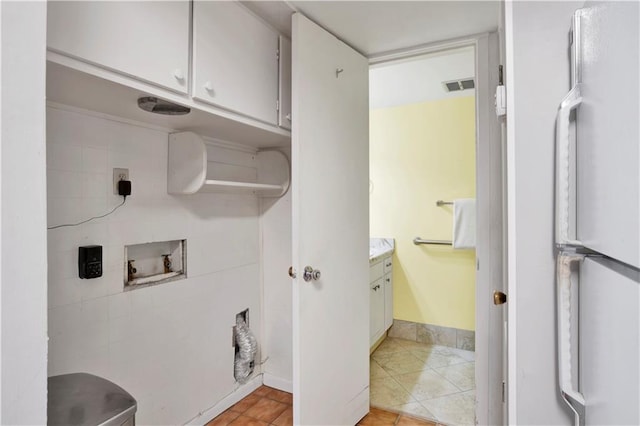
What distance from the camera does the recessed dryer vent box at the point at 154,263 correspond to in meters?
1.57

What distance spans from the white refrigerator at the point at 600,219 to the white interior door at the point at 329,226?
3.26 feet

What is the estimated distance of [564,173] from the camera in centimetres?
72

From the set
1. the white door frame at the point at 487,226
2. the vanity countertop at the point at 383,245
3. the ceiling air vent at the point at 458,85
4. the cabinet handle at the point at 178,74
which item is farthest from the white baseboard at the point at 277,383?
the ceiling air vent at the point at 458,85

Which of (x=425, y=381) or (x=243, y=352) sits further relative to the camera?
(x=425, y=381)

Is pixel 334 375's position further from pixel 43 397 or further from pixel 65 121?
pixel 65 121

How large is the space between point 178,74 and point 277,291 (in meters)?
1.51

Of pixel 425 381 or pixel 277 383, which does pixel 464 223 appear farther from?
pixel 277 383

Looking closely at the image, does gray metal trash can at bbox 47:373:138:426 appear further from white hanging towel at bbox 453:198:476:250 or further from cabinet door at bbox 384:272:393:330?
white hanging towel at bbox 453:198:476:250

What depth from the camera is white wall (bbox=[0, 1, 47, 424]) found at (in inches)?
20.7

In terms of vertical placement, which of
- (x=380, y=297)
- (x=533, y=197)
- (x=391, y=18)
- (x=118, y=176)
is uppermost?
(x=391, y=18)

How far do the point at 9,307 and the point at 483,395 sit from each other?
2.03 meters

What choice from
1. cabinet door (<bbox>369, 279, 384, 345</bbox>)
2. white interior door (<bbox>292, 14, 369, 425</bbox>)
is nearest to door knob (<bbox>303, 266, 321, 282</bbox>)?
white interior door (<bbox>292, 14, 369, 425</bbox>)

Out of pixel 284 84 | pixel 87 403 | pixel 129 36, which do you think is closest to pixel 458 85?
pixel 284 84

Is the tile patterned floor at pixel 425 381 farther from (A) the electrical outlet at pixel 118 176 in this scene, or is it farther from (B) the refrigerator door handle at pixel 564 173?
(A) the electrical outlet at pixel 118 176
